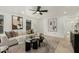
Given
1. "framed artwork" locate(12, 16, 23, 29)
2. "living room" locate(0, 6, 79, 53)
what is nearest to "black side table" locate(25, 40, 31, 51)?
"living room" locate(0, 6, 79, 53)

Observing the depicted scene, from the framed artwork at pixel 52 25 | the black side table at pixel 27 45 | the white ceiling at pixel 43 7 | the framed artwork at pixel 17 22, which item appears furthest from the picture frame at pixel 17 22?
the framed artwork at pixel 52 25

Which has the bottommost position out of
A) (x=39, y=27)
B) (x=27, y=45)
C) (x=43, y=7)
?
(x=27, y=45)

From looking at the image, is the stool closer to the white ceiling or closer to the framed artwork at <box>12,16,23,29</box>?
the framed artwork at <box>12,16,23,29</box>

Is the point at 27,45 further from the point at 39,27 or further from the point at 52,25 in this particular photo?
the point at 52,25

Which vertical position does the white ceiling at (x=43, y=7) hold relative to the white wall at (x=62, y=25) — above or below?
above

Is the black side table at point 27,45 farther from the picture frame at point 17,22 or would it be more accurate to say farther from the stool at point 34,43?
the picture frame at point 17,22

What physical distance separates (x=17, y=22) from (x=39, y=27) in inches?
18.6

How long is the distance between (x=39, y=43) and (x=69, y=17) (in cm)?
81

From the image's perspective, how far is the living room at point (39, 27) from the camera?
7.57ft

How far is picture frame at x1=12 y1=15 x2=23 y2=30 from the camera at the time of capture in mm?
2344

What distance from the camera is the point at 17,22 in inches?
94.2

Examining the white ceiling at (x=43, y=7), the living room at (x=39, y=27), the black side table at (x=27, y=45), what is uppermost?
the white ceiling at (x=43, y=7)

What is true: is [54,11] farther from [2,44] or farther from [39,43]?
[2,44]

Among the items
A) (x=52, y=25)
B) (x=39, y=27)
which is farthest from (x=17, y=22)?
(x=52, y=25)
